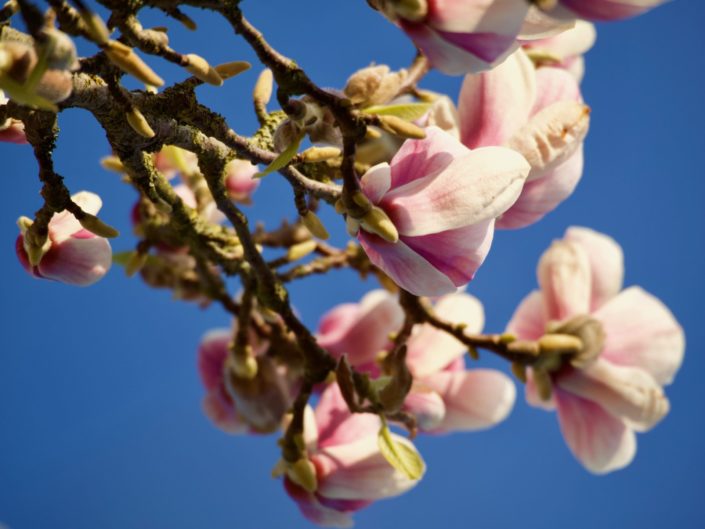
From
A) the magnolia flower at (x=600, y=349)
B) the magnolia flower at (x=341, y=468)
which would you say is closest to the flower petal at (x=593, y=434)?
the magnolia flower at (x=600, y=349)

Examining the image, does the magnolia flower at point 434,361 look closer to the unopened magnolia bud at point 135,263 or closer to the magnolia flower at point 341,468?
the magnolia flower at point 341,468

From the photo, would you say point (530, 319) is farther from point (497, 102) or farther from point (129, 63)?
point (129, 63)

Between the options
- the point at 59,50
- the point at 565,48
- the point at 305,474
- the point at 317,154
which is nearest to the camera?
the point at 59,50

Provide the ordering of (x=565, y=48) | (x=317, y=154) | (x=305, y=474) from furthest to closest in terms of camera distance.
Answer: (x=565, y=48) → (x=305, y=474) → (x=317, y=154)

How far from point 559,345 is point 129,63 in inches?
13.7

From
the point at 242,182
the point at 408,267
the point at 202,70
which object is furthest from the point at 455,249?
the point at 242,182

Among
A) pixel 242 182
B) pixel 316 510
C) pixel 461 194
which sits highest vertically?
pixel 242 182

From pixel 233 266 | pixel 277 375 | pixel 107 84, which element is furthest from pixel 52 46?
pixel 277 375

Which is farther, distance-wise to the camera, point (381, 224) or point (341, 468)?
point (341, 468)

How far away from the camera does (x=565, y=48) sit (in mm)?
595

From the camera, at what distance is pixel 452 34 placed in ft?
0.93

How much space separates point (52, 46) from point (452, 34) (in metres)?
0.13

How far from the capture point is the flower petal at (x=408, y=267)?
33 cm

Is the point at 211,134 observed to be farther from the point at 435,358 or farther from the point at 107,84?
the point at 435,358
